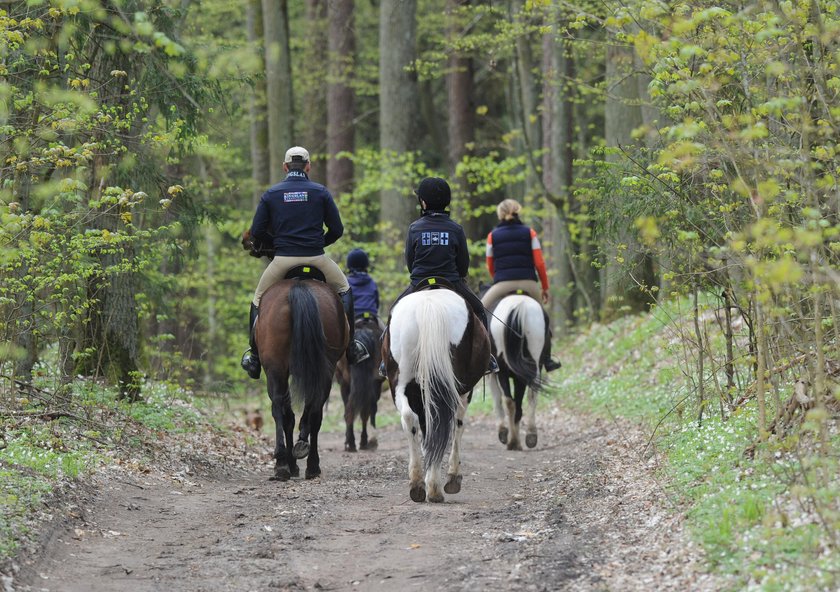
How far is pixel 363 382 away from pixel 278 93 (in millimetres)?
12882

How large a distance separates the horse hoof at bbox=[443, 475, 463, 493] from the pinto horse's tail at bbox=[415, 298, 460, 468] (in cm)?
59

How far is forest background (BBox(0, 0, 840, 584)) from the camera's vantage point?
22.5 ft

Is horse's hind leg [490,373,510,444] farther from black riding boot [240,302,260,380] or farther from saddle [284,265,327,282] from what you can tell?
saddle [284,265,327,282]

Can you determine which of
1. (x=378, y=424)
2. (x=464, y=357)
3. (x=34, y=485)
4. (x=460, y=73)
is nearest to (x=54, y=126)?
(x=34, y=485)

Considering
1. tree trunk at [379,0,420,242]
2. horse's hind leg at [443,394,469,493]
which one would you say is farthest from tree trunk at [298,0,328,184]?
horse's hind leg at [443,394,469,493]

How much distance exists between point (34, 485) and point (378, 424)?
12002 mm

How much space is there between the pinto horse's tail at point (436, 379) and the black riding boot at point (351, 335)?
8.12 feet

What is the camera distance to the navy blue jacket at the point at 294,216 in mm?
10797

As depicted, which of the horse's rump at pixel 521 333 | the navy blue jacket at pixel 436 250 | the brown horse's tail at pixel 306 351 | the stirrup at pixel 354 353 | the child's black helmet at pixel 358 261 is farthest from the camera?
the child's black helmet at pixel 358 261

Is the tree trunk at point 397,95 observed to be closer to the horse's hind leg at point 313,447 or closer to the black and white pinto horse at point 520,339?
the black and white pinto horse at point 520,339

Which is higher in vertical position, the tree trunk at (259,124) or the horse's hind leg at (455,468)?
the tree trunk at (259,124)

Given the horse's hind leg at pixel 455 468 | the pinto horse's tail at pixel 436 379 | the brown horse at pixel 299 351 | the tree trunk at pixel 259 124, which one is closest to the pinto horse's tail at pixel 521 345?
the brown horse at pixel 299 351

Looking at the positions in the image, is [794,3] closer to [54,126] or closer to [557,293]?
[54,126]

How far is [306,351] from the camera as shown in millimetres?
10305
